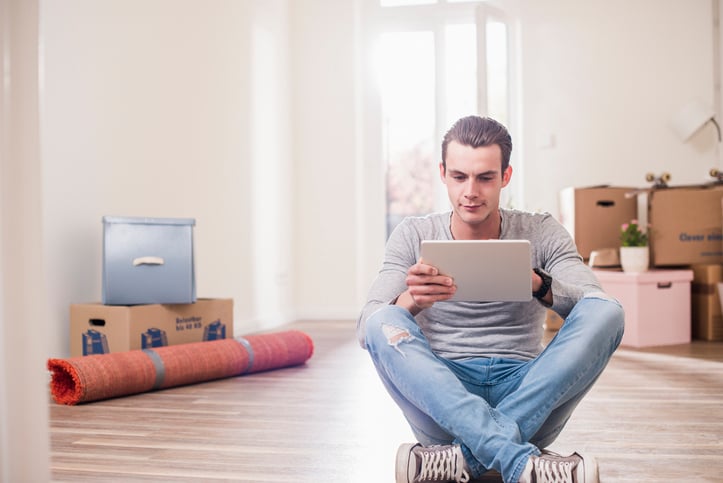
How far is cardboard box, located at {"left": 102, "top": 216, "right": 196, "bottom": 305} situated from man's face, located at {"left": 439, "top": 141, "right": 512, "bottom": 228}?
1.66 meters

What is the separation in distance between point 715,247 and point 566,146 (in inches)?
51.7

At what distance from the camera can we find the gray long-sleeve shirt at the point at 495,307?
67.7 inches

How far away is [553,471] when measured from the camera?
138 centimetres

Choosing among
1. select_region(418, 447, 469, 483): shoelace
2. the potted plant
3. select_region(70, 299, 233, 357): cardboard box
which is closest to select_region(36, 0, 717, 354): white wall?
select_region(70, 299, 233, 357): cardboard box

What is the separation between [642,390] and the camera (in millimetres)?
2744

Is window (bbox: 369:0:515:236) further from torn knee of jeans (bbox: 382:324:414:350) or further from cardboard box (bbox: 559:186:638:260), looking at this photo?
torn knee of jeans (bbox: 382:324:414:350)

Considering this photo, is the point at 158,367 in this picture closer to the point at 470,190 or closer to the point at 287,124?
the point at 470,190

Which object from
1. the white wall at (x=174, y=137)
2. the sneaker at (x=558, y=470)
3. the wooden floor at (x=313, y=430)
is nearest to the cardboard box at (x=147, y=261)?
the white wall at (x=174, y=137)

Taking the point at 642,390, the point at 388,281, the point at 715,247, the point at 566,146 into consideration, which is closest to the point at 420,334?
the point at 388,281

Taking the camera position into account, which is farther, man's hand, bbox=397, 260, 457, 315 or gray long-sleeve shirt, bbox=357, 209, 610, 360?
gray long-sleeve shirt, bbox=357, 209, 610, 360

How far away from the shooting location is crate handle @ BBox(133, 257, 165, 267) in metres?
2.99

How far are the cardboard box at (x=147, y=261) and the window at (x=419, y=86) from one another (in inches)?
109

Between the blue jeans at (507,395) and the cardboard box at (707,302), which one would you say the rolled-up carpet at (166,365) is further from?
the cardboard box at (707,302)

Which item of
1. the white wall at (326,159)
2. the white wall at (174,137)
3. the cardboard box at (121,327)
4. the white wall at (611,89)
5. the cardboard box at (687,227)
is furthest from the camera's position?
the white wall at (326,159)
